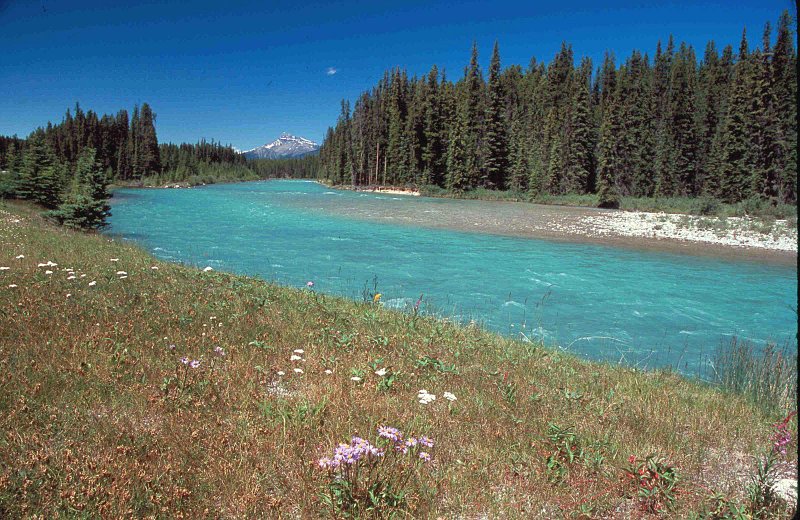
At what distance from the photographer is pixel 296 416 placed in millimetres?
3908

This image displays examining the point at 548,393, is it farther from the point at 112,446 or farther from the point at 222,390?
the point at 112,446

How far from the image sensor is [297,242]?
2186 cm

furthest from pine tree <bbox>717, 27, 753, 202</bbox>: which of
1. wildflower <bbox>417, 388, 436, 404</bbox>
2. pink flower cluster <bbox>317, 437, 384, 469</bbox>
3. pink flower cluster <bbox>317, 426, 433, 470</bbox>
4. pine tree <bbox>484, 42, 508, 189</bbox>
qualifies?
pink flower cluster <bbox>317, 437, 384, 469</bbox>

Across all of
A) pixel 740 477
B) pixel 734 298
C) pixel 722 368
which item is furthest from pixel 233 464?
pixel 734 298

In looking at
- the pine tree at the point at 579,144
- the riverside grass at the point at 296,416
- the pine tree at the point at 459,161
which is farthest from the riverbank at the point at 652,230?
the pine tree at the point at 459,161

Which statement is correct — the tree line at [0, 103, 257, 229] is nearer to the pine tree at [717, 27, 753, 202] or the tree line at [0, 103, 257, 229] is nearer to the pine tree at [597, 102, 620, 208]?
the pine tree at [597, 102, 620, 208]

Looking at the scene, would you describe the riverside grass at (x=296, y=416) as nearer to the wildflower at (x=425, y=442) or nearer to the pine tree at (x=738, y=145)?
the wildflower at (x=425, y=442)

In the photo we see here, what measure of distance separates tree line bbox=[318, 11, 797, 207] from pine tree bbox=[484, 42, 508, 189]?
0.56 feet

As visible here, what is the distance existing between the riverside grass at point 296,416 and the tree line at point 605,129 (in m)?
45.4

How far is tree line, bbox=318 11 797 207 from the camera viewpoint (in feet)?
146

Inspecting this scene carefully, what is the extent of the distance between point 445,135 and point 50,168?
55.8m

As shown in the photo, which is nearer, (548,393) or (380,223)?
(548,393)

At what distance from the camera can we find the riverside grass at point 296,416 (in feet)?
9.77

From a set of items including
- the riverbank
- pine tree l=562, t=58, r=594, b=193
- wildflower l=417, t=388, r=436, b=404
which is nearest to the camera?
wildflower l=417, t=388, r=436, b=404
